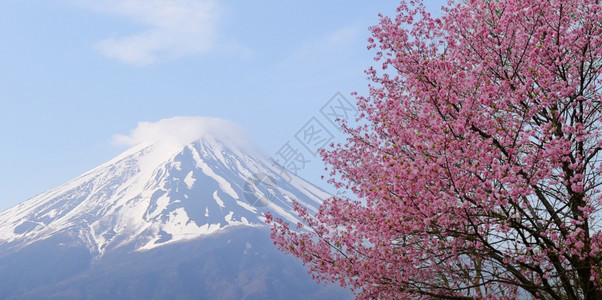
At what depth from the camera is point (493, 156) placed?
620cm

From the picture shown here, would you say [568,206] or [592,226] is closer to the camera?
[568,206]

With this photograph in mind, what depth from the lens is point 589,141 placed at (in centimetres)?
696

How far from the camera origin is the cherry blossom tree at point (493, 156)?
6234 millimetres

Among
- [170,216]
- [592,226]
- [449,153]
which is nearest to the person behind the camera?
[449,153]

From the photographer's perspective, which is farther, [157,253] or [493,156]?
[157,253]

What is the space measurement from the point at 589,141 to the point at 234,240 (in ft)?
579

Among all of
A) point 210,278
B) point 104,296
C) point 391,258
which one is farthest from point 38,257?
point 391,258

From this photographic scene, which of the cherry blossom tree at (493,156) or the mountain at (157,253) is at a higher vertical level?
the mountain at (157,253)

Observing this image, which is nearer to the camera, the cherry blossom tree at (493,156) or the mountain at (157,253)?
the cherry blossom tree at (493,156)

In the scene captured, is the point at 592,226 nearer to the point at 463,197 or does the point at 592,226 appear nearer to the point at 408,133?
the point at 463,197

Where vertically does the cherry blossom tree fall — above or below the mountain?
below

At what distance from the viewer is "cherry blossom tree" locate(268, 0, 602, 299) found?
623 centimetres

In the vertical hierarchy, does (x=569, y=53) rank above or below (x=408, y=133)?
above

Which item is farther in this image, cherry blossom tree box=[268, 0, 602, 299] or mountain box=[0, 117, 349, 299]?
mountain box=[0, 117, 349, 299]
